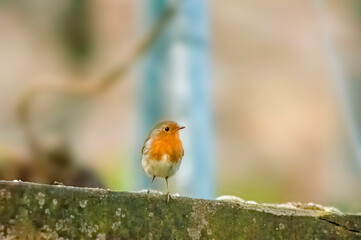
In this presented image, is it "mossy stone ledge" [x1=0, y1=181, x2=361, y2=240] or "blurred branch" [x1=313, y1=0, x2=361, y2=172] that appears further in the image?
"blurred branch" [x1=313, y1=0, x2=361, y2=172]

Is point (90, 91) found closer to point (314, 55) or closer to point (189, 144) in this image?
point (189, 144)

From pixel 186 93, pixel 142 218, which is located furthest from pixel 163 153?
pixel 186 93

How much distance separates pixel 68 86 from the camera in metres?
3.54

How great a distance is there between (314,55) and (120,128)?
5.86ft

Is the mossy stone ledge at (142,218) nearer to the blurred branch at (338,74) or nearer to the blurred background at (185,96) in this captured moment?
the blurred background at (185,96)

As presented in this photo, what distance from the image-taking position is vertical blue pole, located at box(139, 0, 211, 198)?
198 cm

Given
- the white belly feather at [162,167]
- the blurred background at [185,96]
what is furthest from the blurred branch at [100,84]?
the white belly feather at [162,167]

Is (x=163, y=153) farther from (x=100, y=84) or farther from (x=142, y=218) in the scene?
(x=100, y=84)

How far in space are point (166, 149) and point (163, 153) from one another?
2cm

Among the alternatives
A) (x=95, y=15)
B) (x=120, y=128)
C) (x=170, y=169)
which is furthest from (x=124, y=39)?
(x=170, y=169)

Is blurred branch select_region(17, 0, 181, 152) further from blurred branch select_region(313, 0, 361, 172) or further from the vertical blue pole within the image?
blurred branch select_region(313, 0, 361, 172)

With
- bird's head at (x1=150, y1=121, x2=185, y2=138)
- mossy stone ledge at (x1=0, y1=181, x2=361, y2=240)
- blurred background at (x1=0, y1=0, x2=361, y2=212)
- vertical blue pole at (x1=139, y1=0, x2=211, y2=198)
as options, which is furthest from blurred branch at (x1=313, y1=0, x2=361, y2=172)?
mossy stone ledge at (x1=0, y1=181, x2=361, y2=240)

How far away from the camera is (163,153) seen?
4.78 ft

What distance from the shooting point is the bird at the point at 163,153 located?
1455 millimetres
